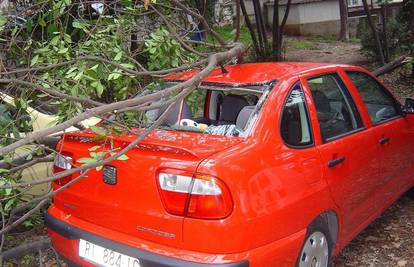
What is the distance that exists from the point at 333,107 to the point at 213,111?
1048 millimetres

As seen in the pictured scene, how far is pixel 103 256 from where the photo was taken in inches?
116

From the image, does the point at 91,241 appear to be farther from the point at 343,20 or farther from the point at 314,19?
the point at 314,19

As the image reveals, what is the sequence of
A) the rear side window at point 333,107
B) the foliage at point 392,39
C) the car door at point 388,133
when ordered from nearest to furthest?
the rear side window at point 333,107 → the car door at point 388,133 → the foliage at point 392,39

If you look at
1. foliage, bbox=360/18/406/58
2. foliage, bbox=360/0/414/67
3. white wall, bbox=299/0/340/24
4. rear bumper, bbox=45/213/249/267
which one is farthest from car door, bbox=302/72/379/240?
white wall, bbox=299/0/340/24

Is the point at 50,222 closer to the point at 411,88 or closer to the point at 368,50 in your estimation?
the point at 411,88

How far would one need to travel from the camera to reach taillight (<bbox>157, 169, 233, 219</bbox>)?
104 inches

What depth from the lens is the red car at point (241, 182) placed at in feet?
8.73

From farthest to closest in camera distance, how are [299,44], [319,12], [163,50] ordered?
[319,12], [299,44], [163,50]

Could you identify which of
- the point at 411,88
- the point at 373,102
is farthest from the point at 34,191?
the point at 411,88

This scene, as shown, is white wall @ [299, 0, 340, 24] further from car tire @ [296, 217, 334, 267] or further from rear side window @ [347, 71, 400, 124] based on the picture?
car tire @ [296, 217, 334, 267]

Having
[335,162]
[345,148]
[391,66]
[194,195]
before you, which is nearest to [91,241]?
[194,195]

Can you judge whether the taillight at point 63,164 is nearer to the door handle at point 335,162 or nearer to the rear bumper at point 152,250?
the rear bumper at point 152,250

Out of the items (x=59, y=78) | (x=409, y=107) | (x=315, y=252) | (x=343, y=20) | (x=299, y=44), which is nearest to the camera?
(x=315, y=252)

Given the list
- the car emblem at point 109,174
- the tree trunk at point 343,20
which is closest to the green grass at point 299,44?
the tree trunk at point 343,20
